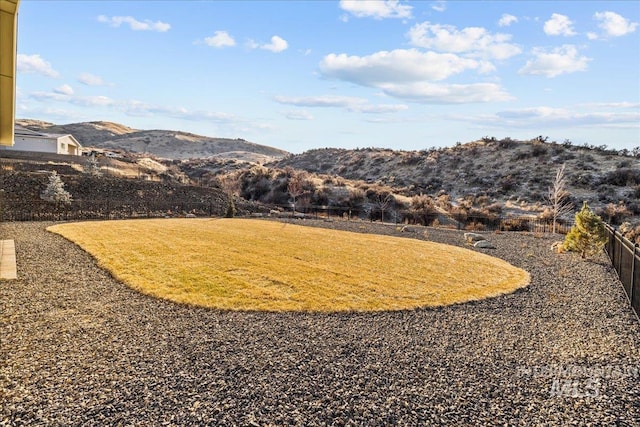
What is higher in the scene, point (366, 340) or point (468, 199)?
point (468, 199)

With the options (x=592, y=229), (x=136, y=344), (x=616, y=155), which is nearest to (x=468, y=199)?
(x=616, y=155)

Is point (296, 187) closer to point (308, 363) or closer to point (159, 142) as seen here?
point (308, 363)

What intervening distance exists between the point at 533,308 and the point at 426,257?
7.04 metres

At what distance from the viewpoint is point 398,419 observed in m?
5.23

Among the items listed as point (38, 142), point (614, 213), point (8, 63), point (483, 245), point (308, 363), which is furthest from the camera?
point (38, 142)

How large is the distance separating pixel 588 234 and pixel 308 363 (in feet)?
55.4

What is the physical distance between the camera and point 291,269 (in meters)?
14.3

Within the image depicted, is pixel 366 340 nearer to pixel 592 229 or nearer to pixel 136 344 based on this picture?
pixel 136 344

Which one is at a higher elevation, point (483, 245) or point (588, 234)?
point (588, 234)

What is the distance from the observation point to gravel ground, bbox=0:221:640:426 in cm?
533

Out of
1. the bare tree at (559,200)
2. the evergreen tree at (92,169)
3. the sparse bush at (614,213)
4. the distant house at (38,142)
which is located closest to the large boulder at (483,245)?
the bare tree at (559,200)

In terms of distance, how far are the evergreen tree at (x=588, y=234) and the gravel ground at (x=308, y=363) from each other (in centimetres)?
779

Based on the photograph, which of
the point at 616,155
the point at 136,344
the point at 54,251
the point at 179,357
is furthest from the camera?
the point at 616,155

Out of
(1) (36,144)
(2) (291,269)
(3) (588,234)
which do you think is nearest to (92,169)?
(1) (36,144)
